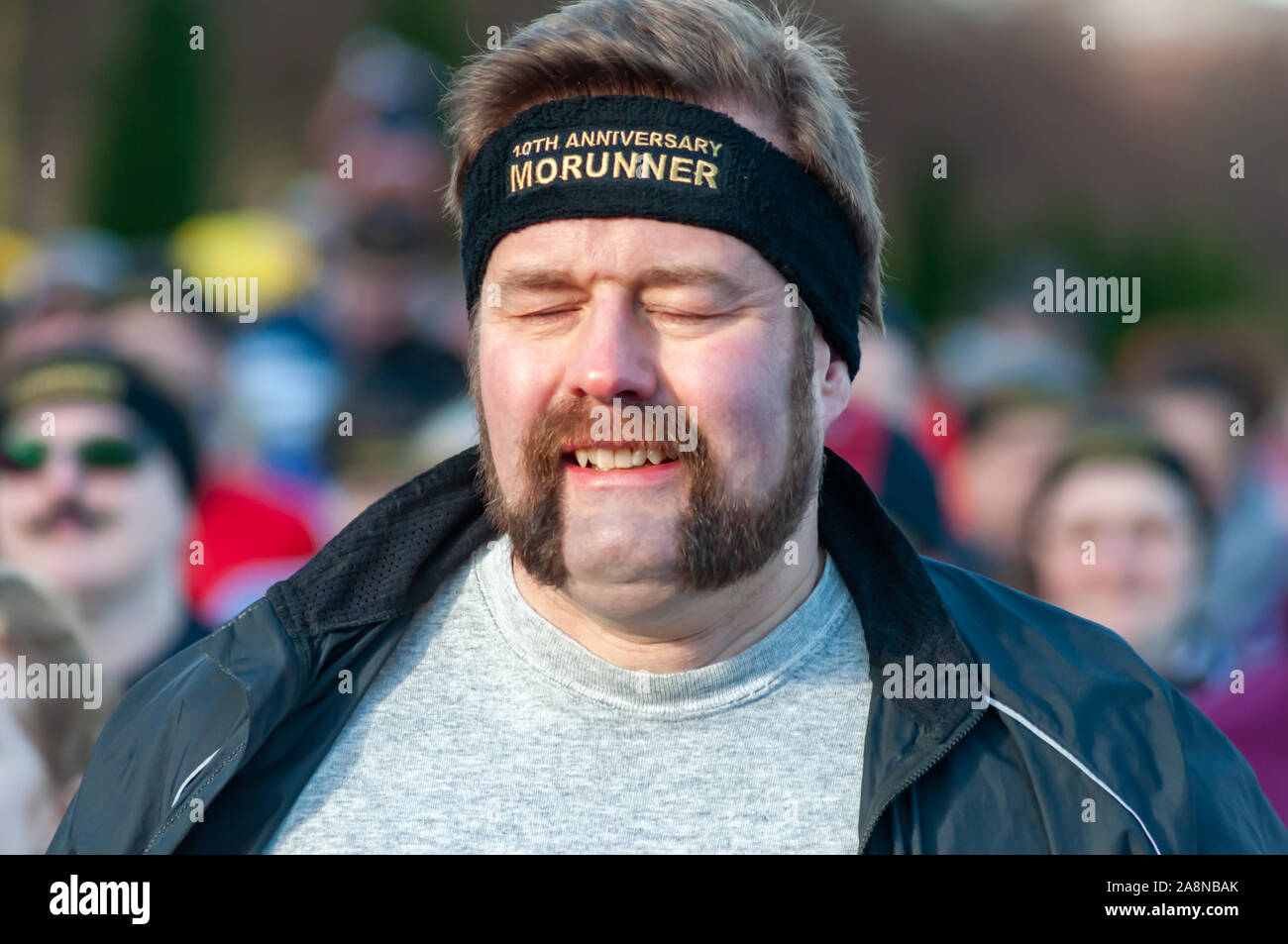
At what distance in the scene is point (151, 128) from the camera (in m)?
10.1

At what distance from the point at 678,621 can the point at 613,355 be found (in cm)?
43

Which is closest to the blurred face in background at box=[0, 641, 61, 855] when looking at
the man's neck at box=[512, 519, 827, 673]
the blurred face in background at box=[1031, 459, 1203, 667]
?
the man's neck at box=[512, 519, 827, 673]

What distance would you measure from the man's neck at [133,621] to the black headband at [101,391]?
1.34 feet

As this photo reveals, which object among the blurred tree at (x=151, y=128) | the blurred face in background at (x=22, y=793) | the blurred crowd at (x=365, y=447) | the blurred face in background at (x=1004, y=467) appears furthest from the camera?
the blurred tree at (x=151, y=128)

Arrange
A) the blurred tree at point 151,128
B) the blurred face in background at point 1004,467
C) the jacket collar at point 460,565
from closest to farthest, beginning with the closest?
the jacket collar at point 460,565
the blurred face in background at point 1004,467
the blurred tree at point 151,128

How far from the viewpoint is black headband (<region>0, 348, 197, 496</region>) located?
4441 millimetres

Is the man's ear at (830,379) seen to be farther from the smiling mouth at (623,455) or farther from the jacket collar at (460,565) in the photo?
the smiling mouth at (623,455)

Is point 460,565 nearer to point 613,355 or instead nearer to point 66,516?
point 613,355

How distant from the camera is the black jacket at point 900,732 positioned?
2.06 meters

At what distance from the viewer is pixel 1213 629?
4.90 metres

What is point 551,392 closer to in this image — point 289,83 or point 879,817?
point 879,817

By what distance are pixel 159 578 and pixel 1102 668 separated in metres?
3.02

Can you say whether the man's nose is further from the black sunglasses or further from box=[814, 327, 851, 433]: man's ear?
the black sunglasses

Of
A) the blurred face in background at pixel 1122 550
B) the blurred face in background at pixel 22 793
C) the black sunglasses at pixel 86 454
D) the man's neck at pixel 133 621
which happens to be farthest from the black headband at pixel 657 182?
the blurred face in background at pixel 1122 550
